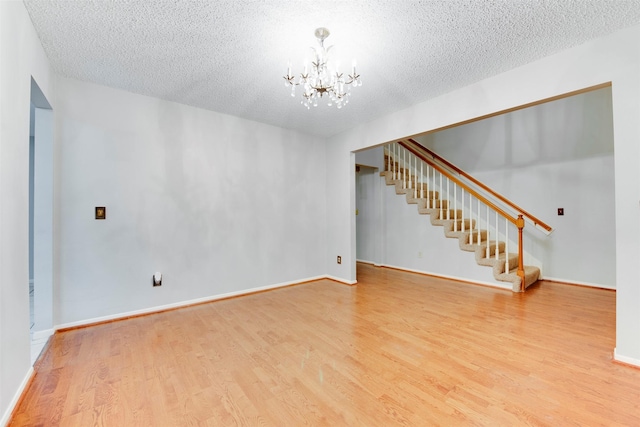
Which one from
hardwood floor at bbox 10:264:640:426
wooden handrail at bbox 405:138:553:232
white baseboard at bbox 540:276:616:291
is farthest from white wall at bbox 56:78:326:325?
white baseboard at bbox 540:276:616:291

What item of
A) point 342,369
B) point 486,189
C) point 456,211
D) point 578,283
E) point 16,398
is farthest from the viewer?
point 456,211

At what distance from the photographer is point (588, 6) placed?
72.2 inches

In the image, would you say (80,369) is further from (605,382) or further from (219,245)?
(605,382)

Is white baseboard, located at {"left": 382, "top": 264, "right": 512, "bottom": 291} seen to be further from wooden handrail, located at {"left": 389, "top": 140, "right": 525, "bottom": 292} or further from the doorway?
the doorway

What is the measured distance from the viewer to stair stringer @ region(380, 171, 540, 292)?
4.02 metres

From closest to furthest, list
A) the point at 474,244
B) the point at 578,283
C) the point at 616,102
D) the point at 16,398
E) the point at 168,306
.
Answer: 1. the point at 16,398
2. the point at 616,102
3. the point at 168,306
4. the point at 578,283
5. the point at 474,244

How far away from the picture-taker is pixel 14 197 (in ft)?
5.50

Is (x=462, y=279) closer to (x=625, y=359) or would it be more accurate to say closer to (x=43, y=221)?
(x=625, y=359)

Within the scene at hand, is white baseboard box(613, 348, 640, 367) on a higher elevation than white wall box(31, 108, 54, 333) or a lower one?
lower

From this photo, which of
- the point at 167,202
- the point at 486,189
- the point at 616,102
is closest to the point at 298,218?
the point at 167,202

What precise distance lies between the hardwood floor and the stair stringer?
72cm

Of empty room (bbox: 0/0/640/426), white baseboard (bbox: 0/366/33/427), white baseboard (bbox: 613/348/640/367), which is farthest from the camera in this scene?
white baseboard (bbox: 613/348/640/367)

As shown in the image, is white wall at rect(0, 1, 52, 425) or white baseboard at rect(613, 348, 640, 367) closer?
white wall at rect(0, 1, 52, 425)

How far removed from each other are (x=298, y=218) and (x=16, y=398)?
11.0 ft
